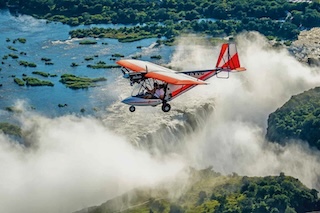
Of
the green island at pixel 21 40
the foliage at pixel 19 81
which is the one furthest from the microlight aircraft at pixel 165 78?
the green island at pixel 21 40

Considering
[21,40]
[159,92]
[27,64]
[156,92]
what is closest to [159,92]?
[159,92]

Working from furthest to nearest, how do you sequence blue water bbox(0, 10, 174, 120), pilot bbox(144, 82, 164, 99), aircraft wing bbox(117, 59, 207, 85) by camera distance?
blue water bbox(0, 10, 174, 120), pilot bbox(144, 82, 164, 99), aircraft wing bbox(117, 59, 207, 85)

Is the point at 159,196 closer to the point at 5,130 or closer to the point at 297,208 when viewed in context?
the point at 297,208

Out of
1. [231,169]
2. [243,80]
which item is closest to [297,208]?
[231,169]

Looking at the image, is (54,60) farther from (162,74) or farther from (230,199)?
(162,74)

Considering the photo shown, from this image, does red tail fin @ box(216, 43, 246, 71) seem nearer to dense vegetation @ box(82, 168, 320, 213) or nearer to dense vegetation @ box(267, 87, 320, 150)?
dense vegetation @ box(82, 168, 320, 213)

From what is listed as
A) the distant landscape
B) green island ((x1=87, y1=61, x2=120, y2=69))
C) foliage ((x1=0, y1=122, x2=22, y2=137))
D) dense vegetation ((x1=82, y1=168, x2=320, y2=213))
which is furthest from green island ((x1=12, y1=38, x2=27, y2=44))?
dense vegetation ((x1=82, y1=168, x2=320, y2=213))

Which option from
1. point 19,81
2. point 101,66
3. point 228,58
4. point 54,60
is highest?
Result: point 228,58
